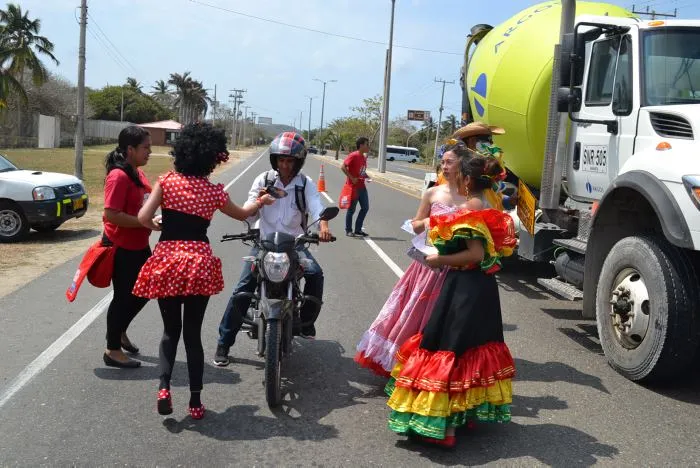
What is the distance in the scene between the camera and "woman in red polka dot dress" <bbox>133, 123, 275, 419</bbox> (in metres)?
4.32

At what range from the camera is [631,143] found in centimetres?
614

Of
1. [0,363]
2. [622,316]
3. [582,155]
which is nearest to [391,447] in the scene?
[622,316]

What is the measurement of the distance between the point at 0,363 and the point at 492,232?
3790mm

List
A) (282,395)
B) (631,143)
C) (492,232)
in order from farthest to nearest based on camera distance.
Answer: (631,143) < (282,395) < (492,232)

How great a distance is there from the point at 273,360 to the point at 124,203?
162 cm

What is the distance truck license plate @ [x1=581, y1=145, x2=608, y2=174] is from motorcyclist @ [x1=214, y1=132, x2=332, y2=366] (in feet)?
9.49

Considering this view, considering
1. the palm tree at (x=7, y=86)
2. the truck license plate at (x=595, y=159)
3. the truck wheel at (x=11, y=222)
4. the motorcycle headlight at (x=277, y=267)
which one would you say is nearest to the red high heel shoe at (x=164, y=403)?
the motorcycle headlight at (x=277, y=267)

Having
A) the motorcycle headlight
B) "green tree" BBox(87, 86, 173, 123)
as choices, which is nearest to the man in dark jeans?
the motorcycle headlight

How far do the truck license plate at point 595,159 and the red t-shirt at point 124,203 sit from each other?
13.5 ft

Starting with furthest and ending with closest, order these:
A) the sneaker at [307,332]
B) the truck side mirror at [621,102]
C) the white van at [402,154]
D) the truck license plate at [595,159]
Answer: the white van at [402,154]
the truck license plate at [595,159]
the truck side mirror at [621,102]
the sneaker at [307,332]

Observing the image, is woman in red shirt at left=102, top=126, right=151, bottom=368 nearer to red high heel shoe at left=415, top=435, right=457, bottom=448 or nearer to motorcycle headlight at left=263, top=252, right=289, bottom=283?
motorcycle headlight at left=263, top=252, right=289, bottom=283

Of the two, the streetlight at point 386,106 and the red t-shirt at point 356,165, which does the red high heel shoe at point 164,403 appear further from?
the streetlight at point 386,106

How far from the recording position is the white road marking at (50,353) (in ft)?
16.0

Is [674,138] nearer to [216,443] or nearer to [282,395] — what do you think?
[282,395]
